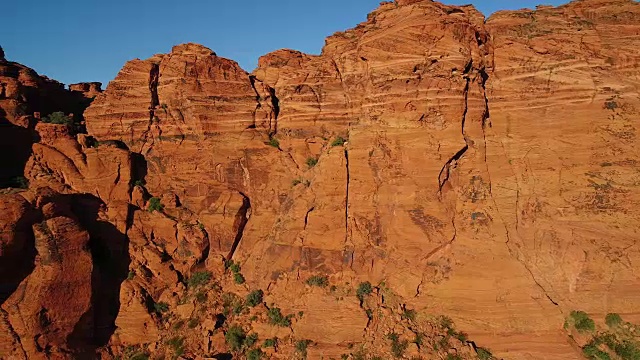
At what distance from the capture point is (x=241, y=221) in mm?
27500

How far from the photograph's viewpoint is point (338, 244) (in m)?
24.4

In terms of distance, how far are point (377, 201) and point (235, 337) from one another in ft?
37.1

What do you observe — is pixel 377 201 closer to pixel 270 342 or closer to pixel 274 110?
pixel 270 342

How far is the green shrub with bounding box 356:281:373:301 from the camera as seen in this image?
23016 mm

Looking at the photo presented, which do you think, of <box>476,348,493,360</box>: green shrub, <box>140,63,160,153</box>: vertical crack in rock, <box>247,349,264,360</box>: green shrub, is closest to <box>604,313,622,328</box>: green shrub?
<box>476,348,493,360</box>: green shrub

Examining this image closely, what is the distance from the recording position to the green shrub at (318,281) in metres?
23.7

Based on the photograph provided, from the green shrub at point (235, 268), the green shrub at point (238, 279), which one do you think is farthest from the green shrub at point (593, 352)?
the green shrub at point (235, 268)

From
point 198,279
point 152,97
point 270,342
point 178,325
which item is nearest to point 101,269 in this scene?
point 198,279

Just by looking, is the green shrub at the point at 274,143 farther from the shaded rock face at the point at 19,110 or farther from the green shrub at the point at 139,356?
the shaded rock face at the point at 19,110

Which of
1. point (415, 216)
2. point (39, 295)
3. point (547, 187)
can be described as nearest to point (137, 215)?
point (39, 295)

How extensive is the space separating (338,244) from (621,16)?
20891 mm

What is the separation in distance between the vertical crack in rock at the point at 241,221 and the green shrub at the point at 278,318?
565cm

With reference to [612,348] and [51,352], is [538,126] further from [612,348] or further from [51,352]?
[51,352]

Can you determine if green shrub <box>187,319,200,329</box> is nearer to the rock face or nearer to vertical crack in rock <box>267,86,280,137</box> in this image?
the rock face
